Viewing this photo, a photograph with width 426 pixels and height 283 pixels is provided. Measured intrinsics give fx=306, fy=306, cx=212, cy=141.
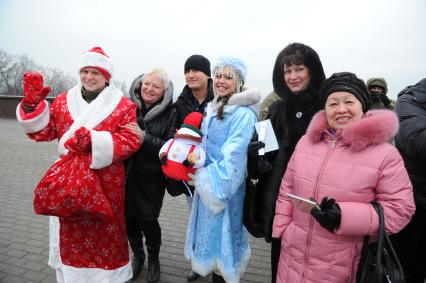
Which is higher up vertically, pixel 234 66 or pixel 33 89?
pixel 234 66

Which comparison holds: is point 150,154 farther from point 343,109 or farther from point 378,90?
point 378,90

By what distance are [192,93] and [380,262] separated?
210cm

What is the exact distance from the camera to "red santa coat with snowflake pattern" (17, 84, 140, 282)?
2.39 m

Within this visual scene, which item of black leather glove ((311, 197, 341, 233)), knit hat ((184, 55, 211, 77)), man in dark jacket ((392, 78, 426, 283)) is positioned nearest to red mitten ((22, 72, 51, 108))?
knit hat ((184, 55, 211, 77))

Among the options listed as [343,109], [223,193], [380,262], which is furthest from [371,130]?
[223,193]

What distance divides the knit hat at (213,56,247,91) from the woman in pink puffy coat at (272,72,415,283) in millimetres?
702

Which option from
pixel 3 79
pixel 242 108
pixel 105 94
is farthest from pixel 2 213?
pixel 3 79

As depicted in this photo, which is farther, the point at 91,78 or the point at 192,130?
the point at 91,78

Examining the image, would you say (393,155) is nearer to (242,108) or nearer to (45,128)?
(242,108)

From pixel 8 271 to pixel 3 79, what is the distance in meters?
34.0

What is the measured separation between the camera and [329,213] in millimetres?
1543

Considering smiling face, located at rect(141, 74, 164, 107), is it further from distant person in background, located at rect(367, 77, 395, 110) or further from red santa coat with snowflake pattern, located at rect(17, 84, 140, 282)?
distant person in background, located at rect(367, 77, 395, 110)

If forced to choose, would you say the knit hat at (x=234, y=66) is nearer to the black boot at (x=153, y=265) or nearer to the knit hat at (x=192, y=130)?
the knit hat at (x=192, y=130)

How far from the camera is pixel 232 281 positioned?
7.30ft
